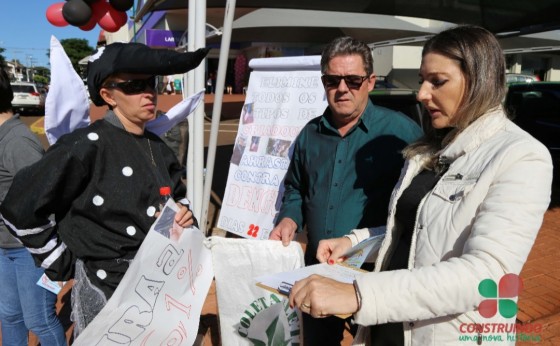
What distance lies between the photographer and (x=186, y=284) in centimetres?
187

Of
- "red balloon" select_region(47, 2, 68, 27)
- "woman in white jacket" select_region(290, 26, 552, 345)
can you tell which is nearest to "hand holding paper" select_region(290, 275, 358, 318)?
"woman in white jacket" select_region(290, 26, 552, 345)

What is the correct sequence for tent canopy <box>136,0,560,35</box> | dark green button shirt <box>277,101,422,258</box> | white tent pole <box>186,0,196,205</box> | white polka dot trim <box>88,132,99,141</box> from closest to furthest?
white polka dot trim <box>88,132,99,141</box> < dark green button shirt <box>277,101,422,258</box> < white tent pole <box>186,0,196,205</box> < tent canopy <box>136,0,560,35</box>

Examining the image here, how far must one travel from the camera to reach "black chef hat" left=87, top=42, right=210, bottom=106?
67.7 inches

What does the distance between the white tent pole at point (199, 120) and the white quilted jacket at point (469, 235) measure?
7.99 ft

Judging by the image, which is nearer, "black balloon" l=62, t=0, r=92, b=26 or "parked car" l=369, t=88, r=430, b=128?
"black balloon" l=62, t=0, r=92, b=26

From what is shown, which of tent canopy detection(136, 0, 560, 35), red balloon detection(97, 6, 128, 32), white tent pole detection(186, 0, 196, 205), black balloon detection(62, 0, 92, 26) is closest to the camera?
white tent pole detection(186, 0, 196, 205)

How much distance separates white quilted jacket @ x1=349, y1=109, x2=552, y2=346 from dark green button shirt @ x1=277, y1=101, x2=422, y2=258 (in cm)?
75

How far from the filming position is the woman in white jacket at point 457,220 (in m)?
1.12

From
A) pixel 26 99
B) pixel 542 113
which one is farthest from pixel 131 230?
pixel 26 99

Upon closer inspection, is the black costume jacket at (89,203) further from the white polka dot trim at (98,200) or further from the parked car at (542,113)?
the parked car at (542,113)

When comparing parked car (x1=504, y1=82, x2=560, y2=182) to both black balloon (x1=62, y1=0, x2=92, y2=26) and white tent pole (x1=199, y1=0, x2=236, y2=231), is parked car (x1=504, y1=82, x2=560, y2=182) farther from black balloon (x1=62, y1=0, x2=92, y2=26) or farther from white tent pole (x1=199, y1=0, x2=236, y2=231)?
black balloon (x1=62, y1=0, x2=92, y2=26)

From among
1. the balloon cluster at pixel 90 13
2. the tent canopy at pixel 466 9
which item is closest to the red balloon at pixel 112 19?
the balloon cluster at pixel 90 13

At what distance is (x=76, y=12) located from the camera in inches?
169

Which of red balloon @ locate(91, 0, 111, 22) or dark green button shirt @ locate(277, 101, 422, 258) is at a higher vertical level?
red balloon @ locate(91, 0, 111, 22)
